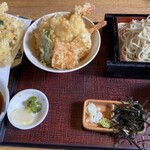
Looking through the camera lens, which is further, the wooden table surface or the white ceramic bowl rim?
the wooden table surface

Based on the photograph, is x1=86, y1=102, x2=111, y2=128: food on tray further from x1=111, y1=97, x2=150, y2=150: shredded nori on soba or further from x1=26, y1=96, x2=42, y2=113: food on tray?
x1=26, y1=96, x2=42, y2=113: food on tray

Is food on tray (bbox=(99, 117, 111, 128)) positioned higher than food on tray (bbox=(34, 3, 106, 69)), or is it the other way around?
food on tray (bbox=(34, 3, 106, 69))

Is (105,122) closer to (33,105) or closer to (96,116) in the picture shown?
(96,116)

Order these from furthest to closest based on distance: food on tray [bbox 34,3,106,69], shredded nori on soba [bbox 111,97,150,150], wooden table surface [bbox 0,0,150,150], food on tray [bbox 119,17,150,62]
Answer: wooden table surface [bbox 0,0,150,150] < food on tray [bbox 119,17,150,62] < food on tray [bbox 34,3,106,69] < shredded nori on soba [bbox 111,97,150,150]

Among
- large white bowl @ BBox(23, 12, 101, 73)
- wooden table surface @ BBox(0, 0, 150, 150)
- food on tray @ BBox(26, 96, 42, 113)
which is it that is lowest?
food on tray @ BBox(26, 96, 42, 113)

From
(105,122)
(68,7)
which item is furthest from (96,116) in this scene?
(68,7)

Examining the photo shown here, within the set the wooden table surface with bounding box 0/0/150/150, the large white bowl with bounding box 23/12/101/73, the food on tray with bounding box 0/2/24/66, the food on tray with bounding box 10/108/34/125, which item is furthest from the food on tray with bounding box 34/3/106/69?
the wooden table surface with bounding box 0/0/150/150

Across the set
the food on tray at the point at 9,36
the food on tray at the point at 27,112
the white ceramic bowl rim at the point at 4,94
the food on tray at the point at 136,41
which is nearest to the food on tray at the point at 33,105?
the food on tray at the point at 27,112
